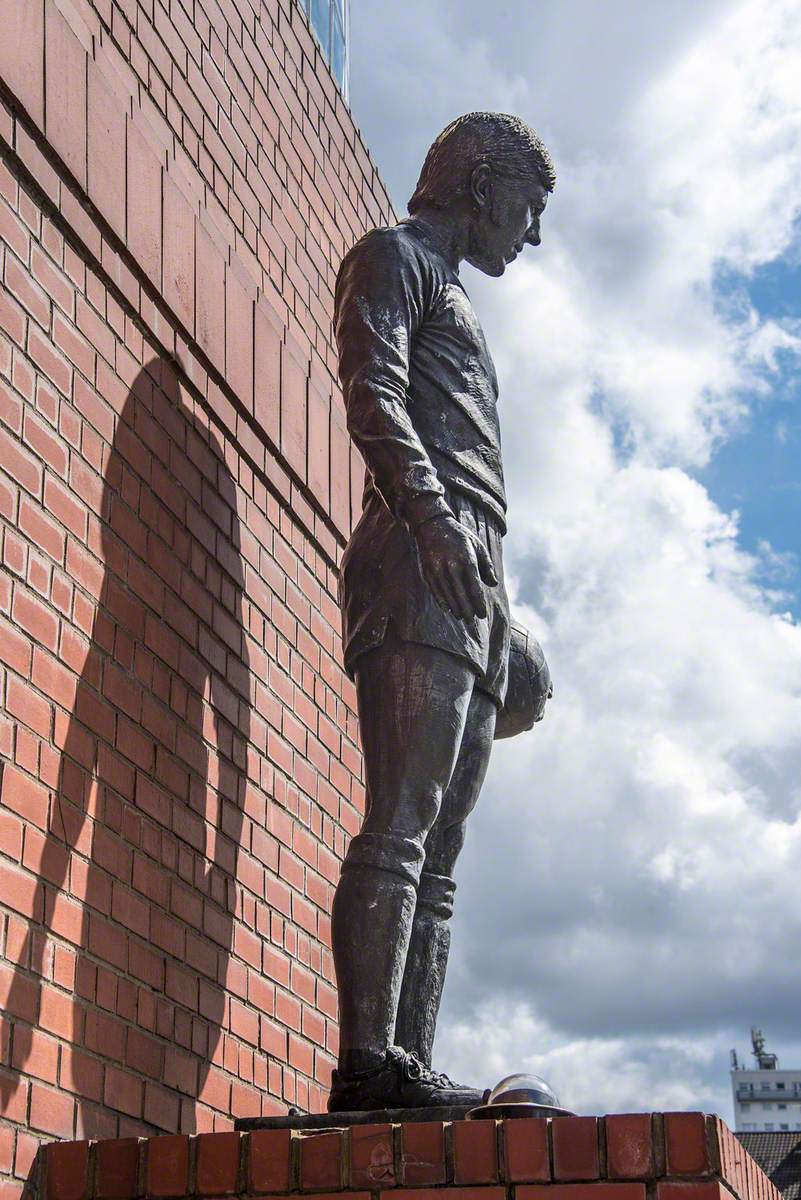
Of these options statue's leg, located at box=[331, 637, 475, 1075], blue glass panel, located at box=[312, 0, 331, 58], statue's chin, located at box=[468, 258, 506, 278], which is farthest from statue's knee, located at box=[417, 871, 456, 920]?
blue glass panel, located at box=[312, 0, 331, 58]

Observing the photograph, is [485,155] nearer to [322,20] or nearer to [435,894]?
[435,894]

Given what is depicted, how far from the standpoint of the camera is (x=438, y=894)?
12.9 feet

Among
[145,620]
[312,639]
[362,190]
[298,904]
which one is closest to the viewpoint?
[145,620]

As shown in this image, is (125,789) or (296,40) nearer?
(125,789)

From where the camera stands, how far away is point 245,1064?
4324 mm

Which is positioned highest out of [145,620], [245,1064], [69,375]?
[69,375]

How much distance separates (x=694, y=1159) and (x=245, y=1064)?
68.9 inches

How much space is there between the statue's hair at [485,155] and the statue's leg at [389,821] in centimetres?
127

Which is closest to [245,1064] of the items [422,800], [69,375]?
[422,800]

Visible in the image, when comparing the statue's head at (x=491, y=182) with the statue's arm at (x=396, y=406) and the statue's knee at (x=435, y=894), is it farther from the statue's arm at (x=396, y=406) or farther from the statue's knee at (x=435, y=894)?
the statue's knee at (x=435, y=894)

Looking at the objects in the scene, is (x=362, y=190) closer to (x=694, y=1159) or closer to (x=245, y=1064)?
(x=245, y=1064)

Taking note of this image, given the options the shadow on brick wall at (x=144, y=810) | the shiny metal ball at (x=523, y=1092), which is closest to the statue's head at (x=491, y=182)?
the shadow on brick wall at (x=144, y=810)

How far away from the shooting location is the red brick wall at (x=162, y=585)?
3457 mm

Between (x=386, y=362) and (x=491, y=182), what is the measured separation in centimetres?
70
